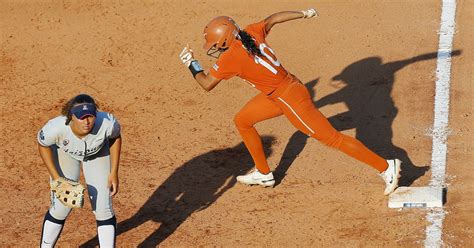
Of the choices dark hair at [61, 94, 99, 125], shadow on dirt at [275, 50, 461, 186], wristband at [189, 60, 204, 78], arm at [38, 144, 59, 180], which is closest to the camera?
dark hair at [61, 94, 99, 125]

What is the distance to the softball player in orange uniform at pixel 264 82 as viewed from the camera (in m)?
10.6

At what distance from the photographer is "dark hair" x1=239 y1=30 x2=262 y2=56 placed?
10.6 metres

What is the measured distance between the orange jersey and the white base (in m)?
1.65

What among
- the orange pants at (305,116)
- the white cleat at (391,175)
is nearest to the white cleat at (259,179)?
the orange pants at (305,116)

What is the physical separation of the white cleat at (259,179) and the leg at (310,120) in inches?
33.2

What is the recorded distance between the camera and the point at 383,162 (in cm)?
1095

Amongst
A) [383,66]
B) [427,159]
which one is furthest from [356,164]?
[383,66]

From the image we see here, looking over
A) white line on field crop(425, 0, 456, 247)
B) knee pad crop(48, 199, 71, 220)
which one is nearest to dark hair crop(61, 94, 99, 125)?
knee pad crop(48, 199, 71, 220)

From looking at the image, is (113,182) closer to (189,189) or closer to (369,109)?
(189,189)

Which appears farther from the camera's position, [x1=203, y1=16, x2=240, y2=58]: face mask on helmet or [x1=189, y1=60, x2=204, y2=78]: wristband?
[x1=189, y1=60, x2=204, y2=78]: wristband

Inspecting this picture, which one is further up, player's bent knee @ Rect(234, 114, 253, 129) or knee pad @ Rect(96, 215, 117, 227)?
player's bent knee @ Rect(234, 114, 253, 129)

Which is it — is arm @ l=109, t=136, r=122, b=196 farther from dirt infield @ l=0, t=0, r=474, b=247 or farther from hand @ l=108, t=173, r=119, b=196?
dirt infield @ l=0, t=0, r=474, b=247

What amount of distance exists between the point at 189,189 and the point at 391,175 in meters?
2.19

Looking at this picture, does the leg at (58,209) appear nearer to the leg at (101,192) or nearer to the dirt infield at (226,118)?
the leg at (101,192)
